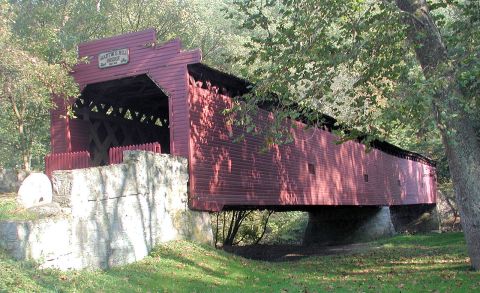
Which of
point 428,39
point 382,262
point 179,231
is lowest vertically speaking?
point 382,262

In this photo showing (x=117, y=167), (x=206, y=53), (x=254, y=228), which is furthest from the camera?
(x=254, y=228)

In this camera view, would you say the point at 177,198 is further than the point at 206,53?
No

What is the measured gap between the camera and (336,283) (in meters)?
12.5

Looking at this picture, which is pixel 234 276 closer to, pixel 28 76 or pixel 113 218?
pixel 113 218

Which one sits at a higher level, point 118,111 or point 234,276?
point 118,111

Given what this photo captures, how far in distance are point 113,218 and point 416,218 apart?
3284 centimetres

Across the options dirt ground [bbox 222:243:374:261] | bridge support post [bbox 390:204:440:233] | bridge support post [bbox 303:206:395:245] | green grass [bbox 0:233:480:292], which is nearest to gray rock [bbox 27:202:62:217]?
green grass [bbox 0:233:480:292]

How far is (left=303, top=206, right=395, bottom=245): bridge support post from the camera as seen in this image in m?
30.2

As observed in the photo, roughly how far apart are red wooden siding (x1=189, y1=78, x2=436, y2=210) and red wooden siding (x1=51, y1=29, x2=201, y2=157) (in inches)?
13.9

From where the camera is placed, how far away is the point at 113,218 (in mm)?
→ 11703

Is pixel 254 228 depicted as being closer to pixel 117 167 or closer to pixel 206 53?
pixel 206 53

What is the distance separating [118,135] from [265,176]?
6294 millimetres

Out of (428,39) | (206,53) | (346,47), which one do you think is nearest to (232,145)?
(346,47)

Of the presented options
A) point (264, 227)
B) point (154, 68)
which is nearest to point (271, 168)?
point (154, 68)
